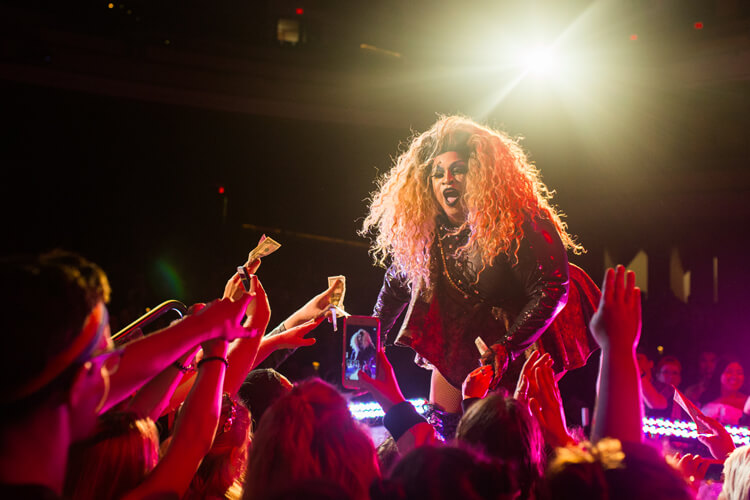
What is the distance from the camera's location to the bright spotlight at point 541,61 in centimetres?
760

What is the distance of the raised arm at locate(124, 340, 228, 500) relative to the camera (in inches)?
46.2

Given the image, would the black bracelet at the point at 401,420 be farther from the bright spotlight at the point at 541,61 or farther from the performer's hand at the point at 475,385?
the bright spotlight at the point at 541,61

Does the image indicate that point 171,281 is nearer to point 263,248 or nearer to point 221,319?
point 263,248

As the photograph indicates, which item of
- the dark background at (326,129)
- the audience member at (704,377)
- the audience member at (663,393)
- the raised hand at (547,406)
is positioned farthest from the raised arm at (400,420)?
the audience member at (704,377)

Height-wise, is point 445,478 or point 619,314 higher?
point 619,314

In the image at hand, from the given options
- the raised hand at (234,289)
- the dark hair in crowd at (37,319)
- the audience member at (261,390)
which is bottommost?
the audience member at (261,390)

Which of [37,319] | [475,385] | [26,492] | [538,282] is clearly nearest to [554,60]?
[538,282]

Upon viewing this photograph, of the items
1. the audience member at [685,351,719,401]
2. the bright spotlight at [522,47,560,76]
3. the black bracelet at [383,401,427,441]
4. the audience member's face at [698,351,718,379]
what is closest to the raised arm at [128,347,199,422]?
the black bracelet at [383,401,427,441]

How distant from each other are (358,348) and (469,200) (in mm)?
904

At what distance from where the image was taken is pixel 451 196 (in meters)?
2.70

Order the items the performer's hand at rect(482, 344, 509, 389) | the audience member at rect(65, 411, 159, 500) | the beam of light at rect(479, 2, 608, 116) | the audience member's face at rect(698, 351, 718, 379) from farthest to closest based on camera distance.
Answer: the beam of light at rect(479, 2, 608, 116) → the audience member's face at rect(698, 351, 718, 379) → the performer's hand at rect(482, 344, 509, 389) → the audience member at rect(65, 411, 159, 500)

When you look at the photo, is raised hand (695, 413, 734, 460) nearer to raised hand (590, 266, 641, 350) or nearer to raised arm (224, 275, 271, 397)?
raised hand (590, 266, 641, 350)

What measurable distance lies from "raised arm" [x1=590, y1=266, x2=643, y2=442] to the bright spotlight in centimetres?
700

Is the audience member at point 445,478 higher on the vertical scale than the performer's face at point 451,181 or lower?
lower
